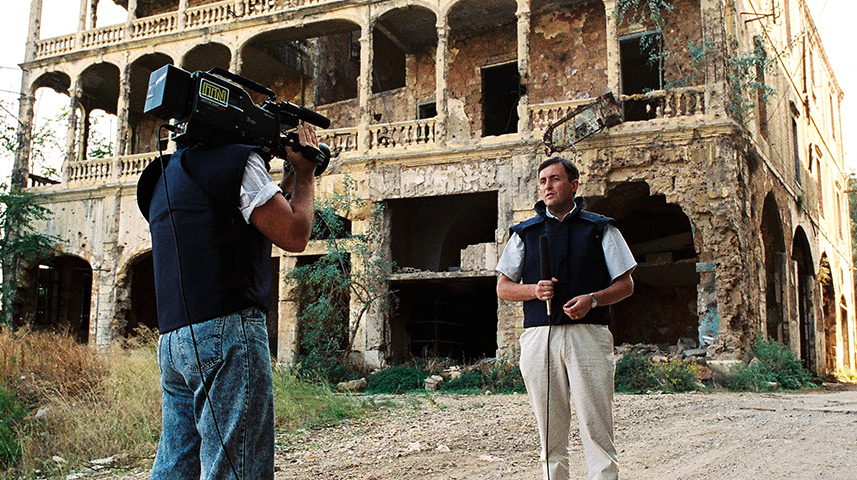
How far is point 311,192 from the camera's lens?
258 centimetres

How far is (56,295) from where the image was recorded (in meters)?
20.7

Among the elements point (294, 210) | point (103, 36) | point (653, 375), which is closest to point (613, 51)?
point (653, 375)

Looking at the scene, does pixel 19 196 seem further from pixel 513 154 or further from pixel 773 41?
pixel 773 41

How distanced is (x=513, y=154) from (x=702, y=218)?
3843mm

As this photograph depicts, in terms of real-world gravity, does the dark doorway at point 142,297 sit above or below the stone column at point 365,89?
below

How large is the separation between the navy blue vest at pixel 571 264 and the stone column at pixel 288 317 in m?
12.7

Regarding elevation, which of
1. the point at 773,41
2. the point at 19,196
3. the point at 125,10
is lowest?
the point at 19,196

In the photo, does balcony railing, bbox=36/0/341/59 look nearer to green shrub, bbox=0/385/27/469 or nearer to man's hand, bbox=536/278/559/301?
green shrub, bbox=0/385/27/469

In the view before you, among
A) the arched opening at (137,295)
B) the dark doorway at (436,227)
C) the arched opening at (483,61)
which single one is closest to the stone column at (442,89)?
the arched opening at (483,61)

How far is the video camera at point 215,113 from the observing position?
2.40 metres

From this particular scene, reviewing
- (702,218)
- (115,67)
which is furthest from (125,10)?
(702,218)

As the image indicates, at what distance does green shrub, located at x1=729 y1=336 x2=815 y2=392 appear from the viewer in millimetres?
11828

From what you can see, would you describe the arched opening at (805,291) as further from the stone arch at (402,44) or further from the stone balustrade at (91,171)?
the stone balustrade at (91,171)

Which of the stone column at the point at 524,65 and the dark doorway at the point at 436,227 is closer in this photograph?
the stone column at the point at 524,65
